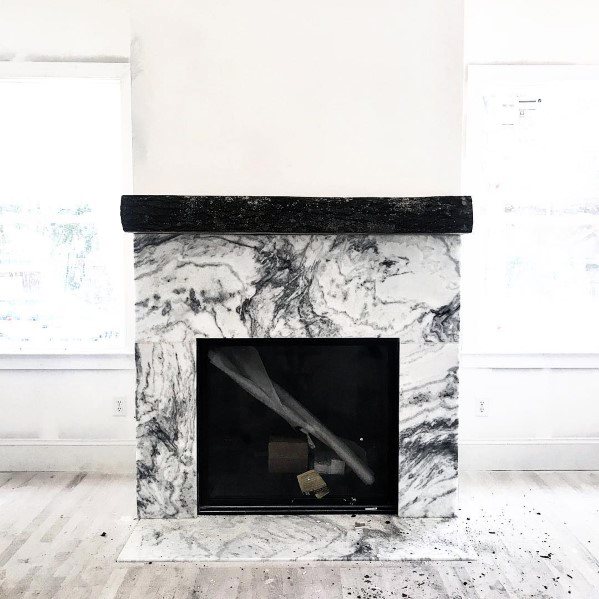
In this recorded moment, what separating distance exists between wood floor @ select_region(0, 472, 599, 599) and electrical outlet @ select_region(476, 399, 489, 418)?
0.43 meters

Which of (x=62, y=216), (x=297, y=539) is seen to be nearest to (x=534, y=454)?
(x=297, y=539)

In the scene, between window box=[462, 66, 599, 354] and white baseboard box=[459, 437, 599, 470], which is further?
white baseboard box=[459, 437, 599, 470]

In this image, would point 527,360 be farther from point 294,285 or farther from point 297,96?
point 297,96

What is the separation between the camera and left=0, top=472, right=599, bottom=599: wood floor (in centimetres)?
200

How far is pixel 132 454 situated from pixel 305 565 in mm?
1306

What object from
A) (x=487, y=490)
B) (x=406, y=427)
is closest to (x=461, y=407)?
(x=487, y=490)

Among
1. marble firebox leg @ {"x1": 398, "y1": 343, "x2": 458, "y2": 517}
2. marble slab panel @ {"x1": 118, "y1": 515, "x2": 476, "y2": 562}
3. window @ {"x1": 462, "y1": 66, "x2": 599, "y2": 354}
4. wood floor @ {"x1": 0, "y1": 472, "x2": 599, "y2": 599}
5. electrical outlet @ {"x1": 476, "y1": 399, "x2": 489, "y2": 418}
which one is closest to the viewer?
wood floor @ {"x1": 0, "y1": 472, "x2": 599, "y2": 599}

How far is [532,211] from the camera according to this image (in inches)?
123

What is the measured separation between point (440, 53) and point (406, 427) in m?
1.46

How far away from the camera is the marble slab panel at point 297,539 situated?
2.19 meters

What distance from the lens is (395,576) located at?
2096mm

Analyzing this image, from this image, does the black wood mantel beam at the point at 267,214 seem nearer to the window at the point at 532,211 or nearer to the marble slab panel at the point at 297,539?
the window at the point at 532,211

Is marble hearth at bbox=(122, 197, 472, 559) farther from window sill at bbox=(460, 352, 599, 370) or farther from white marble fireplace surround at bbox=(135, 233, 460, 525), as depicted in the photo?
window sill at bbox=(460, 352, 599, 370)

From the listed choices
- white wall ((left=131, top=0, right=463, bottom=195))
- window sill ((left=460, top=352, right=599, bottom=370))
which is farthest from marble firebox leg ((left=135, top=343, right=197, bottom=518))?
window sill ((left=460, top=352, right=599, bottom=370))
